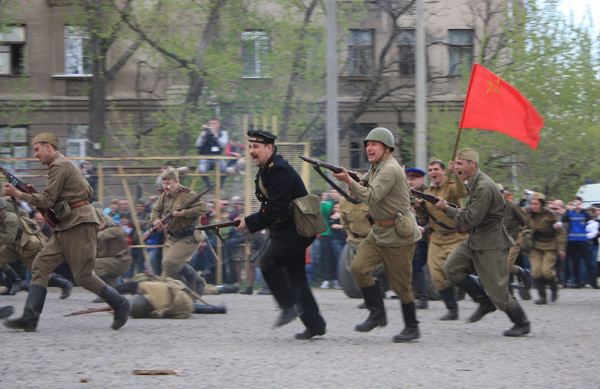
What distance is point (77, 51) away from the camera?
2441 cm

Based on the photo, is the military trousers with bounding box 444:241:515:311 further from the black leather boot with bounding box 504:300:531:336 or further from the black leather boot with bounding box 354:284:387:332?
the black leather boot with bounding box 354:284:387:332

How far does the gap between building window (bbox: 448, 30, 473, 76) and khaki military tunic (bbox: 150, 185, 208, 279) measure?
479 inches

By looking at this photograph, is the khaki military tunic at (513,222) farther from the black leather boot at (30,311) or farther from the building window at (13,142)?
the building window at (13,142)

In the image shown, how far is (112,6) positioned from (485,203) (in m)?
15.1

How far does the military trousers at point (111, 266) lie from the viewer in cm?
1120

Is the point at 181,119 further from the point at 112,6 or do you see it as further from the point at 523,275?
the point at 523,275

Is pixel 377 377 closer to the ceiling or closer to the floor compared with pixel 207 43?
closer to the floor

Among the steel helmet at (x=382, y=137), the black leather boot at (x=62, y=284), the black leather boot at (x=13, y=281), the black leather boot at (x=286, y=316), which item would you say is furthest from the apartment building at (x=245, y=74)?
the black leather boot at (x=286, y=316)

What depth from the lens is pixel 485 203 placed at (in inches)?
303

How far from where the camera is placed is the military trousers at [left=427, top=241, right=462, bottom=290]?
948cm

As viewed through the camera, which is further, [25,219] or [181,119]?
[181,119]

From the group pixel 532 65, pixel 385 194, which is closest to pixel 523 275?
pixel 385 194

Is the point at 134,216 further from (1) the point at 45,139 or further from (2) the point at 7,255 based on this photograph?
(1) the point at 45,139

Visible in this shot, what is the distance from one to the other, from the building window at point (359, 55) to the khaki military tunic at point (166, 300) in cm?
1481
